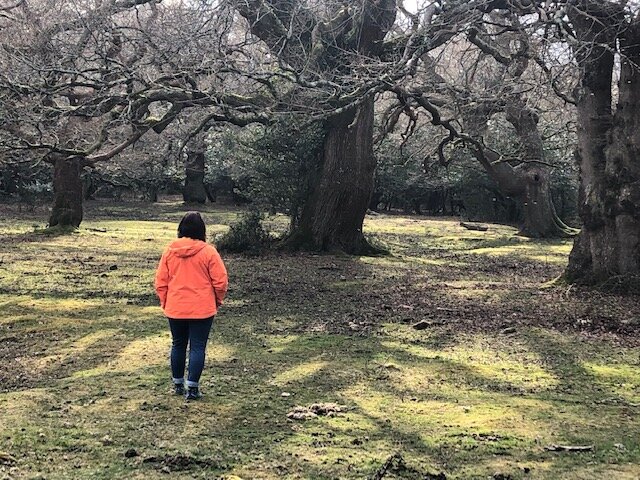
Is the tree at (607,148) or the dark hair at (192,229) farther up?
the tree at (607,148)

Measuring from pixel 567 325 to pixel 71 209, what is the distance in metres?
15.5

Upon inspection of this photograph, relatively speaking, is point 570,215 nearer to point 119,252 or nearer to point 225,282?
point 119,252

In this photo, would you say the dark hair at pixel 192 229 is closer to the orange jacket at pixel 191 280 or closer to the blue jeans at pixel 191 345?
the orange jacket at pixel 191 280

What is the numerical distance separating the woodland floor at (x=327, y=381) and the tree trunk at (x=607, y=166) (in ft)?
1.87

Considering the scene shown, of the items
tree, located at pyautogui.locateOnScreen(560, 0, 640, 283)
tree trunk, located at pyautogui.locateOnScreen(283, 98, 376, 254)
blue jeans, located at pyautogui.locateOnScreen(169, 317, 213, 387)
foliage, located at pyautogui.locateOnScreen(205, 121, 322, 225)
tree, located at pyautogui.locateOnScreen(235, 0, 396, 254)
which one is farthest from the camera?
foliage, located at pyautogui.locateOnScreen(205, 121, 322, 225)

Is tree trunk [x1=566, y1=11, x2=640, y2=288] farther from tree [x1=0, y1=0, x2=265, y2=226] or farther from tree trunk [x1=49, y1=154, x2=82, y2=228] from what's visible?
tree trunk [x1=49, y1=154, x2=82, y2=228]

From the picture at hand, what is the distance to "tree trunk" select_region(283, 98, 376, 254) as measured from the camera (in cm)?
1498

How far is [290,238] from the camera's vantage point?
50.8 ft

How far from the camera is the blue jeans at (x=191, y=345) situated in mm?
5000

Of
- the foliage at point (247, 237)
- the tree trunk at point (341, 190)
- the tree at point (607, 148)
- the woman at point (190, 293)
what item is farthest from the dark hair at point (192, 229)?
the foliage at point (247, 237)

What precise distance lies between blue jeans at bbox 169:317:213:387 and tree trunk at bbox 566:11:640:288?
20.5 feet

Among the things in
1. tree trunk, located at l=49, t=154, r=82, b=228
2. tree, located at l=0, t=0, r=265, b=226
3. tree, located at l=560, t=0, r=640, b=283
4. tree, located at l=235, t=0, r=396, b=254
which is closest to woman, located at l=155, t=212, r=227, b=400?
tree, located at l=0, t=0, r=265, b=226

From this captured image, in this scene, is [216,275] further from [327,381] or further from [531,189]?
[531,189]

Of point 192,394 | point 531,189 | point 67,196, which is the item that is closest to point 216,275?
point 192,394
